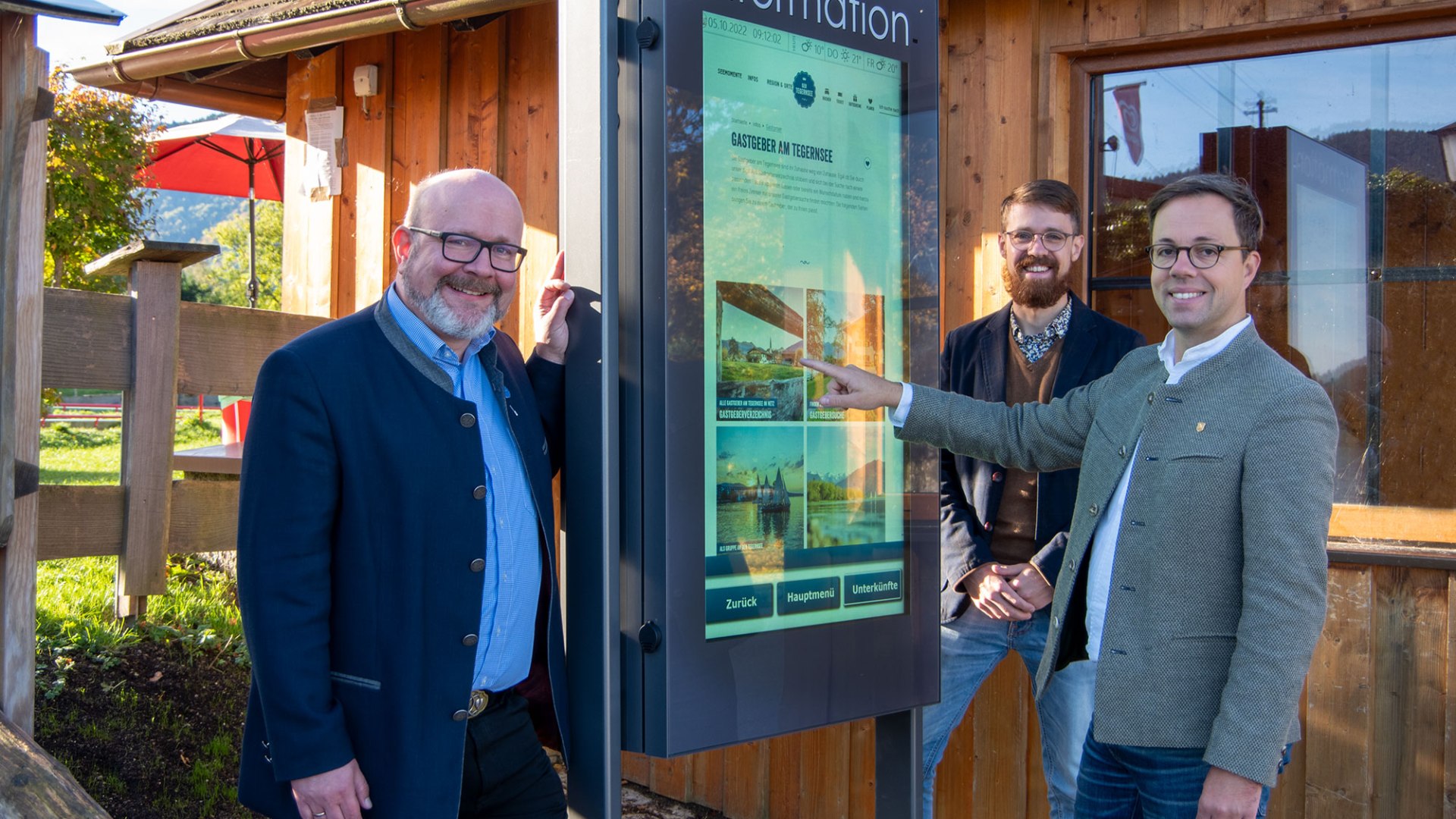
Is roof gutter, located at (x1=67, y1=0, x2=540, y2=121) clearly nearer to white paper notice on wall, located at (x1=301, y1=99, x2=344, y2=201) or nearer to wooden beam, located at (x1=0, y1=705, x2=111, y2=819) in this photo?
white paper notice on wall, located at (x1=301, y1=99, x2=344, y2=201)

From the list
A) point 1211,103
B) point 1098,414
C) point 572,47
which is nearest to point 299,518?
point 572,47

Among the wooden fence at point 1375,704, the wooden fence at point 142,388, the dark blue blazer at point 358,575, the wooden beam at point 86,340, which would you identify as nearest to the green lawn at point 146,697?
the wooden fence at point 142,388

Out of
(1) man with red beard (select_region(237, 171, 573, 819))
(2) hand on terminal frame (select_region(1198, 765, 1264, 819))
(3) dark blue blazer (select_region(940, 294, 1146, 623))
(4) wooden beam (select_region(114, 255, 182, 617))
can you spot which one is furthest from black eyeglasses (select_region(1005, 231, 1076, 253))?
(4) wooden beam (select_region(114, 255, 182, 617))

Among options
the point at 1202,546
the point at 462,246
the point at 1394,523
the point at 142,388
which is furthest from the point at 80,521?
the point at 1394,523

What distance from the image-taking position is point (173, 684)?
4758 mm

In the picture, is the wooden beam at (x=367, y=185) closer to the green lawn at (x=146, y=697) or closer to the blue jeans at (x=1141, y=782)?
the green lawn at (x=146, y=697)

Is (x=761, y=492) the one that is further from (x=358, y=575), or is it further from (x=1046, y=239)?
(x=1046, y=239)

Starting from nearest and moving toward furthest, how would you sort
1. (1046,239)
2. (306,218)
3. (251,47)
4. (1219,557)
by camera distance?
1. (1219,557)
2. (1046,239)
3. (251,47)
4. (306,218)

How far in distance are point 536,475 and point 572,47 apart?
0.92 meters

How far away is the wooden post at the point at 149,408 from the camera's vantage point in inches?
175

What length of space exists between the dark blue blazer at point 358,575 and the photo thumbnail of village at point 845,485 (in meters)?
0.76

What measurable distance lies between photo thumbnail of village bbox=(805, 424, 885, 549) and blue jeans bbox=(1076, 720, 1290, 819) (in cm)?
69

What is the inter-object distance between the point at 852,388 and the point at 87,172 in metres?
11.4

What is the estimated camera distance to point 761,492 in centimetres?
258
